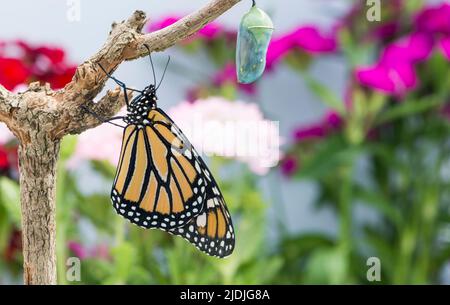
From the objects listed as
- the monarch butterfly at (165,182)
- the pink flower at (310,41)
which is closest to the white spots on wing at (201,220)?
the monarch butterfly at (165,182)

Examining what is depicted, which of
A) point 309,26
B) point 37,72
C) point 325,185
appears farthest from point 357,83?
point 37,72

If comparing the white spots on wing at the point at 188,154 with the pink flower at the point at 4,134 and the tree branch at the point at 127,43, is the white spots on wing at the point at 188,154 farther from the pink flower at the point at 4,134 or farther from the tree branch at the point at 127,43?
the pink flower at the point at 4,134

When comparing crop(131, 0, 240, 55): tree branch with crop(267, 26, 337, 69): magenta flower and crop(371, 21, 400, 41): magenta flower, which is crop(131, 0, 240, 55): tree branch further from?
crop(371, 21, 400, 41): magenta flower

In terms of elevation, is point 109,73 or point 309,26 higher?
point 309,26

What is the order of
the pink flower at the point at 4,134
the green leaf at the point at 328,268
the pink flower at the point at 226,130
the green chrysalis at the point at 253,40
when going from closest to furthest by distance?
the green chrysalis at the point at 253,40 → the pink flower at the point at 226,130 → the pink flower at the point at 4,134 → the green leaf at the point at 328,268

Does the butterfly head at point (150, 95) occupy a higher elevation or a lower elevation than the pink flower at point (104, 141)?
lower
